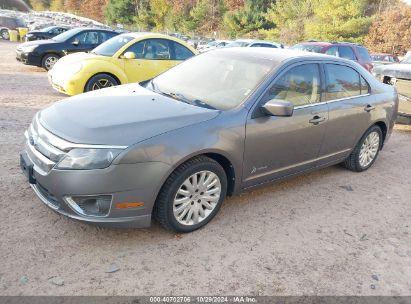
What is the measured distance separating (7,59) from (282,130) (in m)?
15.1

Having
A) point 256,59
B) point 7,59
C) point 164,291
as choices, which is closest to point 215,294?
point 164,291

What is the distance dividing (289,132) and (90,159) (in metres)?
2.05

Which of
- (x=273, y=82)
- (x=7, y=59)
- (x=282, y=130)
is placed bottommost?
(x=7, y=59)

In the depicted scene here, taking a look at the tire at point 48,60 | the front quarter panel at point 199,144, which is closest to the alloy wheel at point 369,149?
the front quarter panel at point 199,144

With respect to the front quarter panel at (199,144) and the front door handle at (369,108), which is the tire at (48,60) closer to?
Result: the front door handle at (369,108)

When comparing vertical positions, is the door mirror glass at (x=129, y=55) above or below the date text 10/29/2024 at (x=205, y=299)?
above

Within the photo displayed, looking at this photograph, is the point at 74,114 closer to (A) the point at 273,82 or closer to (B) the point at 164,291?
(B) the point at 164,291

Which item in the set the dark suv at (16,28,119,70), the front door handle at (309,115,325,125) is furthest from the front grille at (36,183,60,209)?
the dark suv at (16,28,119,70)

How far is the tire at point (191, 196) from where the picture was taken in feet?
10.3

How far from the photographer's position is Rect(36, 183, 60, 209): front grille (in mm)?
3014

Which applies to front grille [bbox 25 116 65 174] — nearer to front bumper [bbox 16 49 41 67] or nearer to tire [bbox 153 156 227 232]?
tire [bbox 153 156 227 232]

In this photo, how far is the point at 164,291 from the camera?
2.70 m

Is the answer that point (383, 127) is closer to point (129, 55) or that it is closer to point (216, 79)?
point (216, 79)

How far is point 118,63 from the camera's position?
26.5 feet
